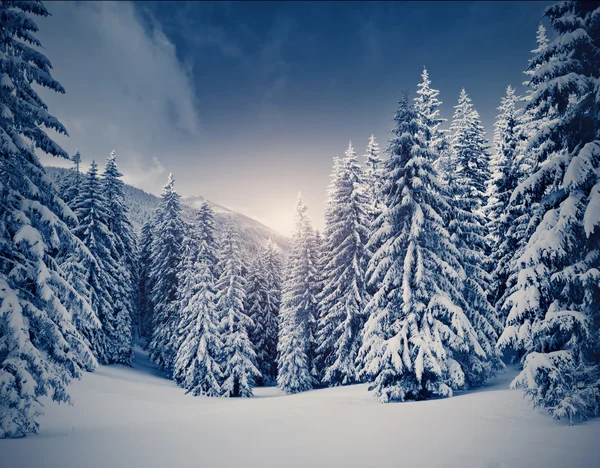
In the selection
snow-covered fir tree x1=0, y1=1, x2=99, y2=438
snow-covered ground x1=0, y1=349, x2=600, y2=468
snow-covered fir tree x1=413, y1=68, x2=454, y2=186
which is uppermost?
snow-covered fir tree x1=413, y1=68, x2=454, y2=186

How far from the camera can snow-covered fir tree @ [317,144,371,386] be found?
2456cm

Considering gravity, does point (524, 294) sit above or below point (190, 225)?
below

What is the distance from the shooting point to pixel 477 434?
29.9ft

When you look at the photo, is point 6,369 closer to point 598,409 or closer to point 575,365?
point 575,365

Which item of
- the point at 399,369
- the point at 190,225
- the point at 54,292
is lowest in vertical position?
the point at 399,369

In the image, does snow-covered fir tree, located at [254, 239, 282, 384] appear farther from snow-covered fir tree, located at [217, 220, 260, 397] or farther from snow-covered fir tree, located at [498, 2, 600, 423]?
snow-covered fir tree, located at [498, 2, 600, 423]

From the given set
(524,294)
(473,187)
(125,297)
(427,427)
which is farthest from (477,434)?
(125,297)

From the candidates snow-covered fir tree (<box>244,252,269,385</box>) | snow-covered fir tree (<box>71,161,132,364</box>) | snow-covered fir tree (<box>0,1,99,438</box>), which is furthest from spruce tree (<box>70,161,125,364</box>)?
snow-covered fir tree (<box>0,1,99,438</box>)

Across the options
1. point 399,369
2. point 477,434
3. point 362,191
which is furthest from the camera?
point 362,191

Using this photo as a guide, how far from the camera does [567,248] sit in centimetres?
950

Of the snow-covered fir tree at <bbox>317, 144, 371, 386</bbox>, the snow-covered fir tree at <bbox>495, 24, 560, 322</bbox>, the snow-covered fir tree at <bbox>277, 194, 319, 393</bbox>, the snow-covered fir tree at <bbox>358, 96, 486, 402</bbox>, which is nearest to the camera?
the snow-covered fir tree at <bbox>495, 24, 560, 322</bbox>

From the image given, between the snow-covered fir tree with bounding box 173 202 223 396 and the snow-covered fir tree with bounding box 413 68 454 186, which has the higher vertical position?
the snow-covered fir tree with bounding box 413 68 454 186

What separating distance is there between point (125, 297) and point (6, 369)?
23.6 metres

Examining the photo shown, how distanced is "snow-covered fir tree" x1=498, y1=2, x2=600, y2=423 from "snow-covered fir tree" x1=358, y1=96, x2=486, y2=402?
506 centimetres
